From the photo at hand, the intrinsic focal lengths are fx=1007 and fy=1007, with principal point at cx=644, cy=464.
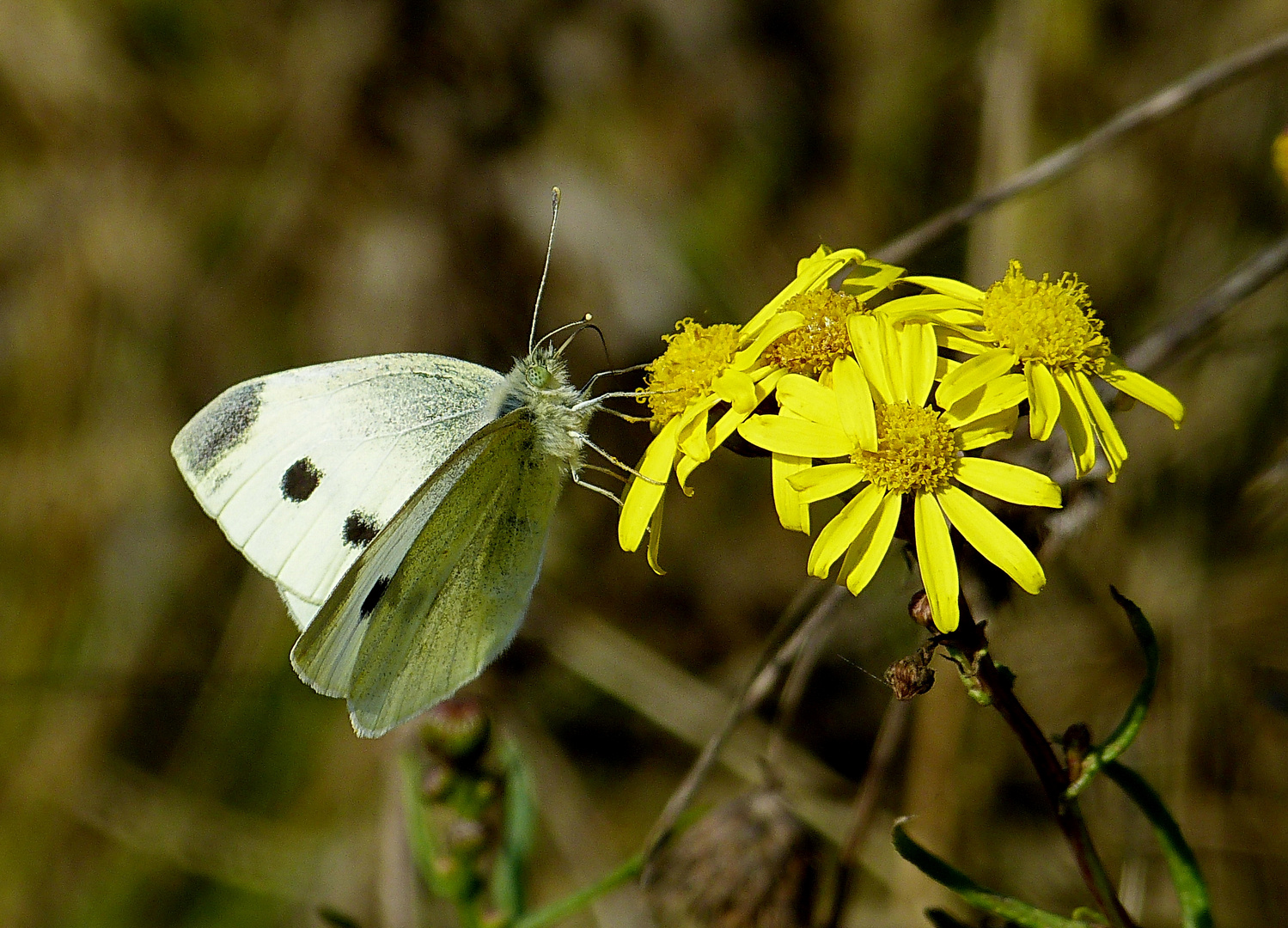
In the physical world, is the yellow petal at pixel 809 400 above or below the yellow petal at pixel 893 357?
below

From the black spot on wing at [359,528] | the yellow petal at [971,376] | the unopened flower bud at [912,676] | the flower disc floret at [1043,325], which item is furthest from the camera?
the black spot on wing at [359,528]

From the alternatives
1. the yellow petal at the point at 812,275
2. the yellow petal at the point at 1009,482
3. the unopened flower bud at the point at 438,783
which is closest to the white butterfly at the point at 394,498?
the unopened flower bud at the point at 438,783

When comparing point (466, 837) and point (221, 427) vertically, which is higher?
point (221, 427)

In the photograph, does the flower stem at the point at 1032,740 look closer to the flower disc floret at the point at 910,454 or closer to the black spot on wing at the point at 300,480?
the flower disc floret at the point at 910,454

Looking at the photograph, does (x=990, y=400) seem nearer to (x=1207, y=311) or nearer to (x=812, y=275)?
(x=812, y=275)

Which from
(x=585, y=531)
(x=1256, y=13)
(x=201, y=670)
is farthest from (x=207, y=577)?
(x=1256, y=13)

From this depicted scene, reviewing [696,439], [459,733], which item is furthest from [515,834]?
[696,439]
